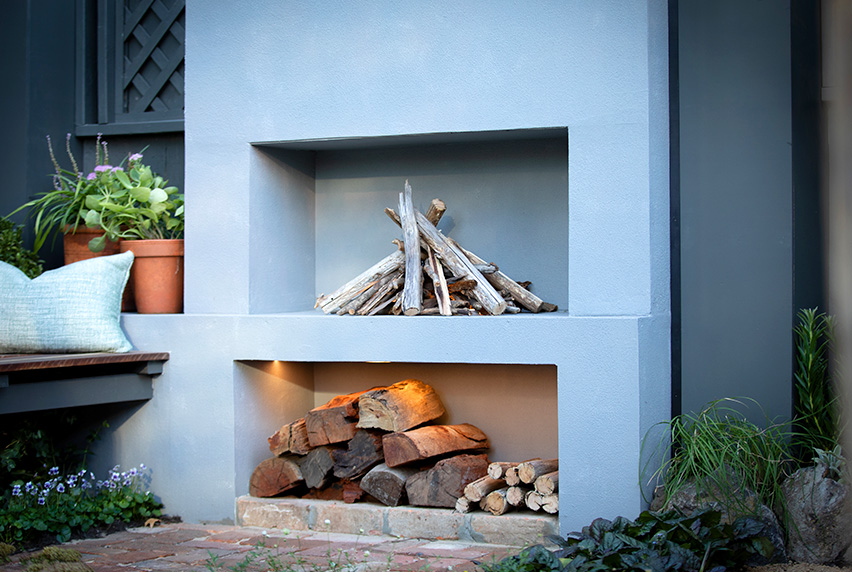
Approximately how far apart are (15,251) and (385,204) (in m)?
2.00

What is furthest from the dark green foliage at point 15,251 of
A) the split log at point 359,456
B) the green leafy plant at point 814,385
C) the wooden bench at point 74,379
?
the green leafy plant at point 814,385

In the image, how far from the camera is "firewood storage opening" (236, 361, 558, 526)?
4.11m

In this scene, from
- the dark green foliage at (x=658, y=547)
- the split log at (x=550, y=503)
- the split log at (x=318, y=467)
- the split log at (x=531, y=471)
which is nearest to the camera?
the dark green foliage at (x=658, y=547)

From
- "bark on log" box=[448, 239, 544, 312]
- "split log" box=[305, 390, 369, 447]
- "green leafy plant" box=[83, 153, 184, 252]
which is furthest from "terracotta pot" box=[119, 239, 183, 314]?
"bark on log" box=[448, 239, 544, 312]

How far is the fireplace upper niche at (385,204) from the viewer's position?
4.34 meters

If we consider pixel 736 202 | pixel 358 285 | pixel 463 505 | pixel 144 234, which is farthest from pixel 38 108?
pixel 736 202

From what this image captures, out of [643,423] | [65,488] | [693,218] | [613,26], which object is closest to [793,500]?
[643,423]

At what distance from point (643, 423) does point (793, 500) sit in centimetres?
64

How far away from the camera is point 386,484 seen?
155 inches

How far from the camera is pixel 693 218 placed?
3.82 m

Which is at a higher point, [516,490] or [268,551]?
[516,490]

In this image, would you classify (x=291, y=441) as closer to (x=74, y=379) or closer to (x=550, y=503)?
(x=74, y=379)

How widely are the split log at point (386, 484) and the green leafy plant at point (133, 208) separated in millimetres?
1760

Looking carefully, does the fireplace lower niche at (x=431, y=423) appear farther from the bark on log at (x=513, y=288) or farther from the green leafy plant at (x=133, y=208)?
the green leafy plant at (x=133, y=208)
